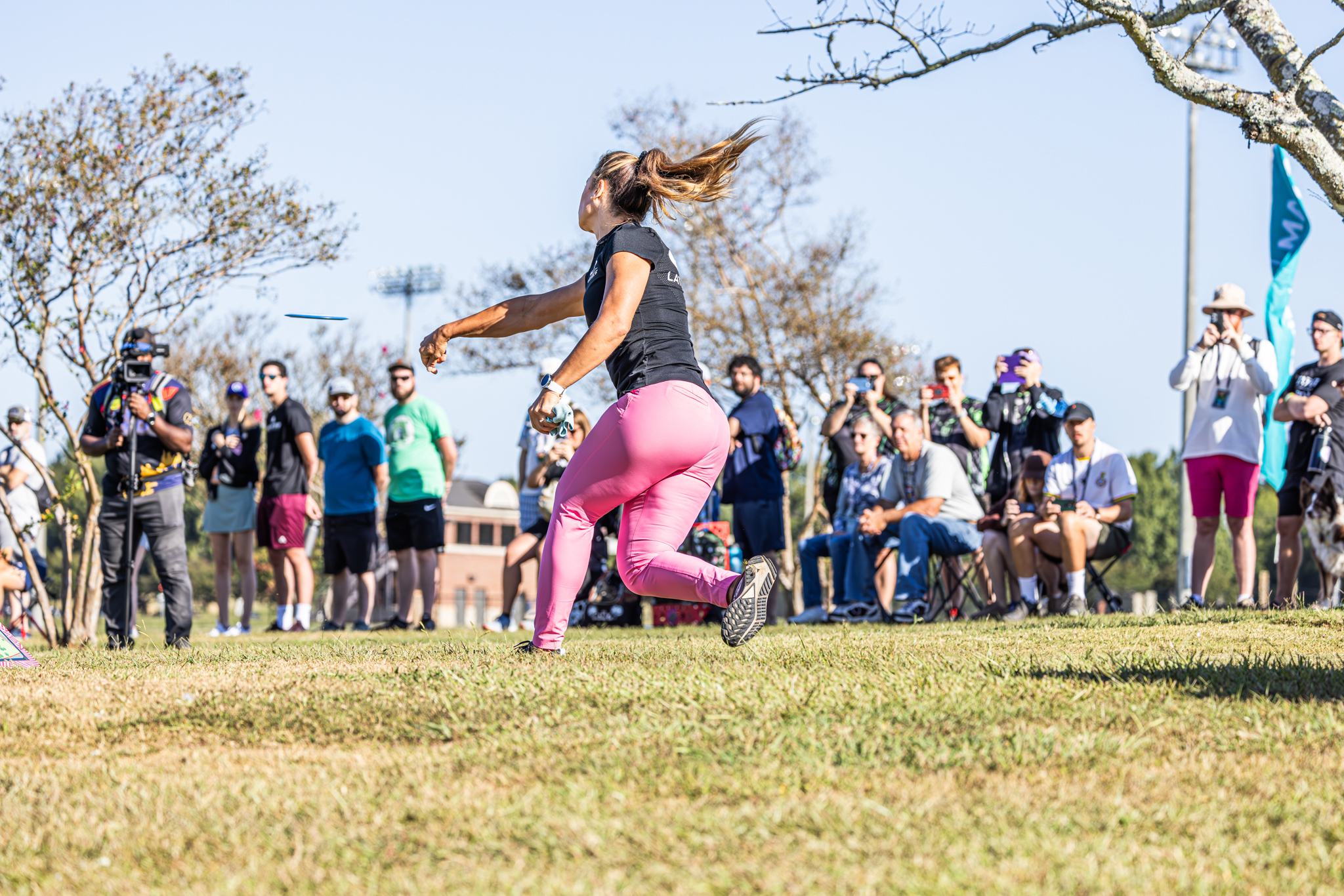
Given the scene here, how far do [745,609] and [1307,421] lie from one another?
5.74 m

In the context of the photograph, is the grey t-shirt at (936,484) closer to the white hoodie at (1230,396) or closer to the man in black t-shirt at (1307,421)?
the white hoodie at (1230,396)

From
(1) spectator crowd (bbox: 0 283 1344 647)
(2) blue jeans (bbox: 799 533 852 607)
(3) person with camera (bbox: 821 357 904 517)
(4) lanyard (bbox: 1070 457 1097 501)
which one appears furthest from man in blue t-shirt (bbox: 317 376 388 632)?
(4) lanyard (bbox: 1070 457 1097 501)

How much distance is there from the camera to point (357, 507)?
40.5 feet

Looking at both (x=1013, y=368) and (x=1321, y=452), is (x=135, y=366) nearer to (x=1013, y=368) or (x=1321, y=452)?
(x=1013, y=368)

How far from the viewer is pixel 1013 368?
444 inches

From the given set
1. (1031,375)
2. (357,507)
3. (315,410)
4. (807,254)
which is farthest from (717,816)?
(315,410)

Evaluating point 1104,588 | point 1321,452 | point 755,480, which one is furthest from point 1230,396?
point 755,480

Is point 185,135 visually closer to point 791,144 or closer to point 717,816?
point 717,816

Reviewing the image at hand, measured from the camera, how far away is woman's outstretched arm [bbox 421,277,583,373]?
19.0 feet

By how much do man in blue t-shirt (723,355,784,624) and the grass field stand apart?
6571 mm

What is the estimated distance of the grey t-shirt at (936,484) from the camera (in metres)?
10.9

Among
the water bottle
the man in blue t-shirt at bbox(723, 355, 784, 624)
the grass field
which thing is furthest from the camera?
the man in blue t-shirt at bbox(723, 355, 784, 624)

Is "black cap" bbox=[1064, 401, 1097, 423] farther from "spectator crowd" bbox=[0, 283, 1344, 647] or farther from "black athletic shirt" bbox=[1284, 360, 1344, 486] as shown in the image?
"black athletic shirt" bbox=[1284, 360, 1344, 486]

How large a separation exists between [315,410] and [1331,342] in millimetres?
27504
